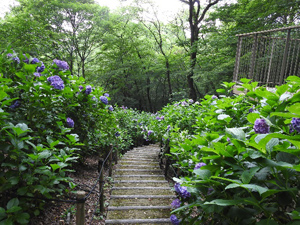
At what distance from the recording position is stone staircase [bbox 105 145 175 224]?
264cm

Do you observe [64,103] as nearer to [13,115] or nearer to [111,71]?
[13,115]

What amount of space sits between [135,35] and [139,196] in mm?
13541

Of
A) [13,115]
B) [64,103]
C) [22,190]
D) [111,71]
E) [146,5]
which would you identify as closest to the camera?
[22,190]

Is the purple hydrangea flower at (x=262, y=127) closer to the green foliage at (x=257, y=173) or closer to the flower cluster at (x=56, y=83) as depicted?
the green foliage at (x=257, y=173)

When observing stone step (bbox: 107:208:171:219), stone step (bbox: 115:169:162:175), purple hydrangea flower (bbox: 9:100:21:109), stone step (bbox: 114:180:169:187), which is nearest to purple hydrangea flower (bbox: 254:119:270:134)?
purple hydrangea flower (bbox: 9:100:21:109)

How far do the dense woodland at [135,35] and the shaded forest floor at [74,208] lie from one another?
19.1ft

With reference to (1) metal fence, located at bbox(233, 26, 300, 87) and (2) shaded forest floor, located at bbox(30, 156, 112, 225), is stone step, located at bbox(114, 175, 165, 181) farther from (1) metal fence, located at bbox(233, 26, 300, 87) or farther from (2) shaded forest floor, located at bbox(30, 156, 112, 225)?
(1) metal fence, located at bbox(233, 26, 300, 87)

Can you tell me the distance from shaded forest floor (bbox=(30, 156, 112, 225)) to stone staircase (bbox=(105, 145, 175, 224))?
0.18m

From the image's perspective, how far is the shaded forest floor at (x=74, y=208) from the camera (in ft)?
6.98

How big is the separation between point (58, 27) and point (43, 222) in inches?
483

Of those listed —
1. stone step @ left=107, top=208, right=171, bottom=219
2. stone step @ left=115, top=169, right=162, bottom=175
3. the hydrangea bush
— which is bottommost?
Result: stone step @ left=115, top=169, right=162, bottom=175

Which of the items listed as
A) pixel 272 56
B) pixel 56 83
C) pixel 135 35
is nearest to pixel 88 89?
pixel 56 83

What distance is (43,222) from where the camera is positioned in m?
2.03

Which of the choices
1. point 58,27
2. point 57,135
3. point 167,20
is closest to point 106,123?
point 57,135
